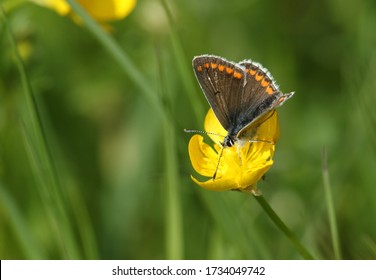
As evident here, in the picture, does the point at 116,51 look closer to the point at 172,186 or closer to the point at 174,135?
the point at 174,135

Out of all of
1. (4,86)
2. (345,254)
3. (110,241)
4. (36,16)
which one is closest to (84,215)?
(110,241)

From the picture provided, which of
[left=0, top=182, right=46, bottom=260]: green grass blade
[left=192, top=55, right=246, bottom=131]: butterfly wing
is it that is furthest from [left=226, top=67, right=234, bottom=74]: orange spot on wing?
[left=0, top=182, right=46, bottom=260]: green grass blade

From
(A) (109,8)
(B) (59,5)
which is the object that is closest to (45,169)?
(B) (59,5)

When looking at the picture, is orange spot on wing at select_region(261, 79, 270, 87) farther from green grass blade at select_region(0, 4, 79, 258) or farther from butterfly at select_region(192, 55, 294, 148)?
green grass blade at select_region(0, 4, 79, 258)

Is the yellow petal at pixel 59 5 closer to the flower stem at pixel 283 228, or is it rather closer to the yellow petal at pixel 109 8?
the yellow petal at pixel 109 8

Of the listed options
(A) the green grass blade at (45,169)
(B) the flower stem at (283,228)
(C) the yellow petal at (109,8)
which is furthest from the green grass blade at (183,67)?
(C) the yellow petal at (109,8)

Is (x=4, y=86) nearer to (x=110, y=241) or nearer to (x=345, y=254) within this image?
(x=110, y=241)
